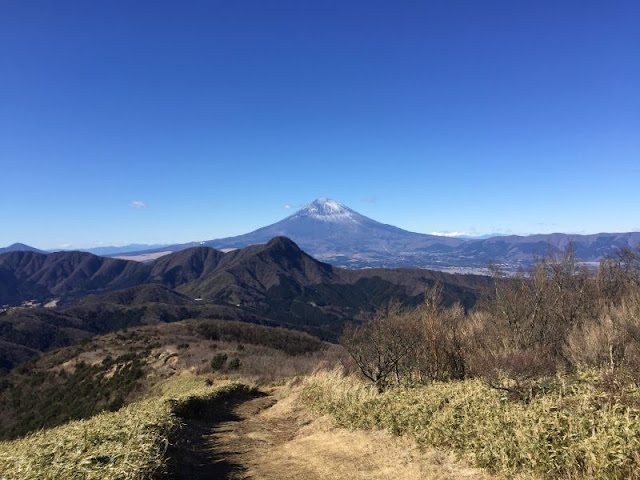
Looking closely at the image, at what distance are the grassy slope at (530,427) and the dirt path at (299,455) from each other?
1.47 ft

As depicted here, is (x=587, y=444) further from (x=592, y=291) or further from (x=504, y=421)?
(x=592, y=291)

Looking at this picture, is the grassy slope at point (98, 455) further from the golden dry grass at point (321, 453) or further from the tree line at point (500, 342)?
the tree line at point (500, 342)

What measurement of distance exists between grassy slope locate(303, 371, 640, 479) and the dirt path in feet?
1.47

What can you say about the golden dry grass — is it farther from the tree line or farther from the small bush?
the small bush

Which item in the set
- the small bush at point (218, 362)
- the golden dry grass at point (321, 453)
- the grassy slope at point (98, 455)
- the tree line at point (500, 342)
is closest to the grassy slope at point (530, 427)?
the golden dry grass at point (321, 453)

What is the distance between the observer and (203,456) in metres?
9.97

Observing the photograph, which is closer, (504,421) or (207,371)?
(504,421)

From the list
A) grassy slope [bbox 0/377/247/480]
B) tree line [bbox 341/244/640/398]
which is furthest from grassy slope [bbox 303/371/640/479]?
grassy slope [bbox 0/377/247/480]

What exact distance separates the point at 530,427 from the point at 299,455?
5.65 metres

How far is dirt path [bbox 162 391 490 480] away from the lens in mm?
7746

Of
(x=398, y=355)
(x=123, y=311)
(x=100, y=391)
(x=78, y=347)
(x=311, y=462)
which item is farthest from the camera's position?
(x=123, y=311)

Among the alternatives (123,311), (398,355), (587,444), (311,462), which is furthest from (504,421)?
(123,311)

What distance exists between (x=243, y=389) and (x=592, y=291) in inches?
1125

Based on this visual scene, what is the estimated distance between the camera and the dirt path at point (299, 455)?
7746 millimetres
